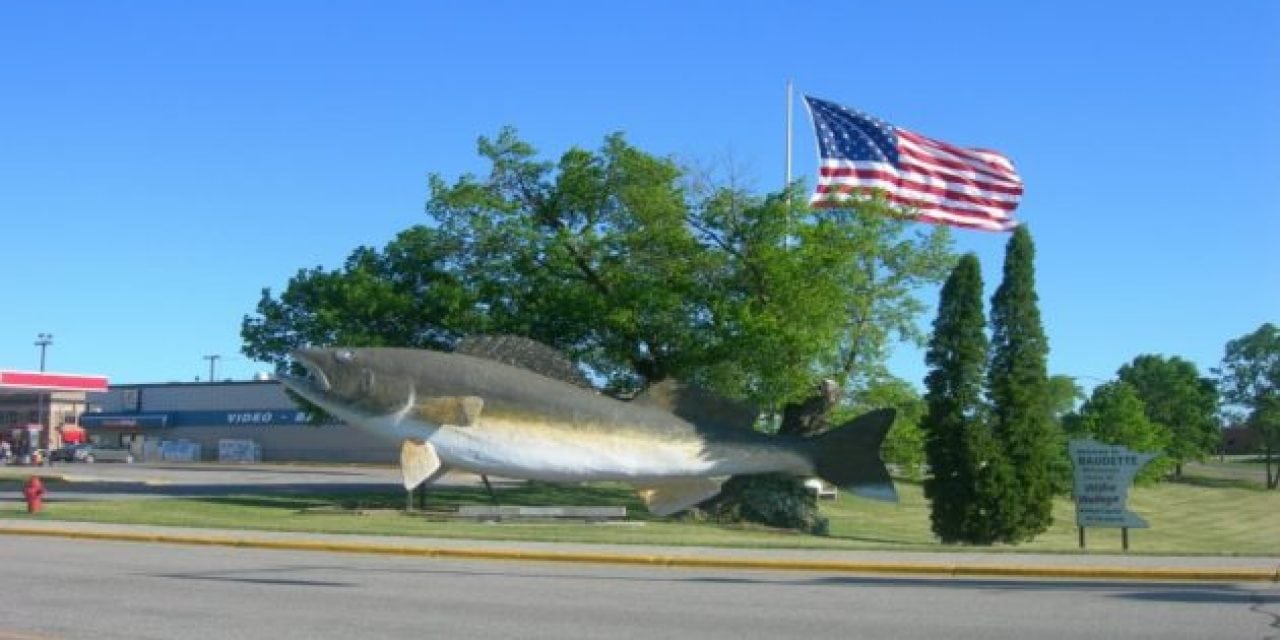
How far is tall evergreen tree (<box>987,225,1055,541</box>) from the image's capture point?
27078 mm

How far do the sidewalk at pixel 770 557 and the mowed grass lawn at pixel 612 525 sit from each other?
1387mm

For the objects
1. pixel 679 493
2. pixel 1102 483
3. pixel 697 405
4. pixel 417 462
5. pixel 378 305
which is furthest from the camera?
pixel 378 305

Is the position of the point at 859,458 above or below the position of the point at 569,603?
above

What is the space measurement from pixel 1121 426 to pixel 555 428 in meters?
52.0

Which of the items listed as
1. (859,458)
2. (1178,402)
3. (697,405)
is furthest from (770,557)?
(1178,402)

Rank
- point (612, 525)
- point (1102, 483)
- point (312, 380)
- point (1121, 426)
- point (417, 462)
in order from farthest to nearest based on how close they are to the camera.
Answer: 1. point (1121, 426)
2. point (612, 525)
3. point (1102, 483)
4. point (312, 380)
5. point (417, 462)

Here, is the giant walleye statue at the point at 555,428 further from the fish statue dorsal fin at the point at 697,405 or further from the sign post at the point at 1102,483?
the sign post at the point at 1102,483

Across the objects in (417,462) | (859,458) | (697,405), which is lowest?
(417,462)

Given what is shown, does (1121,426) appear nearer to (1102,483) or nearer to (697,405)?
(1102,483)

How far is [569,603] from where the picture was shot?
12398 mm

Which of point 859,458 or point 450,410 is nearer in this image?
point 450,410

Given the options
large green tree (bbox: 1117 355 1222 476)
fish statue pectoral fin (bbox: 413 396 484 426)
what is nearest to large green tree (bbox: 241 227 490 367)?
fish statue pectoral fin (bbox: 413 396 484 426)

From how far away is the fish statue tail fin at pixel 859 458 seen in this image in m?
17.1

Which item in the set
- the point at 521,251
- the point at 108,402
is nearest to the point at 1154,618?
the point at 521,251
